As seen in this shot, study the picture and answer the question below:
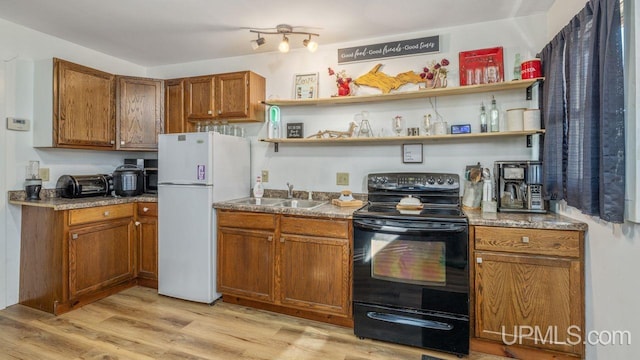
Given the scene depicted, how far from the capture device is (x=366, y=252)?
223 centimetres

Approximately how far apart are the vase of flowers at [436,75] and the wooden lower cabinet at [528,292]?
1.23 m

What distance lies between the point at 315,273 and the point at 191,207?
48.5 inches

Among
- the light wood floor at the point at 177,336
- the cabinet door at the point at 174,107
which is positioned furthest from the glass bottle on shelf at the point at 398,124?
the cabinet door at the point at 174,107

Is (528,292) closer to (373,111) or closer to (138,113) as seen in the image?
(373,111)

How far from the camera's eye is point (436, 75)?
2623 mm

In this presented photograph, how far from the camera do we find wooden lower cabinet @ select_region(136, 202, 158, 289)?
3.07 meters

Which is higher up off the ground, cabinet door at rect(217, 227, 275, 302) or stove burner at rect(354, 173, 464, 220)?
stove burner at rect(354, 173, 464, 220)

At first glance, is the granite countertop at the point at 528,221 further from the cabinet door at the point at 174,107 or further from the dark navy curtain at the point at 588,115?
the cabinet door at the point at 174,107

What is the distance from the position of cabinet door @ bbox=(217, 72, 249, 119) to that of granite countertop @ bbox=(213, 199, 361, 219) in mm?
913

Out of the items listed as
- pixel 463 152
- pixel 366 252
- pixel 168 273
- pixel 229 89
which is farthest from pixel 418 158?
pixel 168 273

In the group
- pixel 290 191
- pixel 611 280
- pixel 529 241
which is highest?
pixel 290 191

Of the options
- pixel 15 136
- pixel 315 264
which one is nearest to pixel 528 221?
pixel 315 264

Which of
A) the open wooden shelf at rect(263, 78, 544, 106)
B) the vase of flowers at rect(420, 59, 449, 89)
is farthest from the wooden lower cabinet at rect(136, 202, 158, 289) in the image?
the vase of flowers at rect(420, 59, 449, 89)

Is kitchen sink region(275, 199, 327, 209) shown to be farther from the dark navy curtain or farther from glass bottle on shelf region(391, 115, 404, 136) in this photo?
the dark navy curtain
